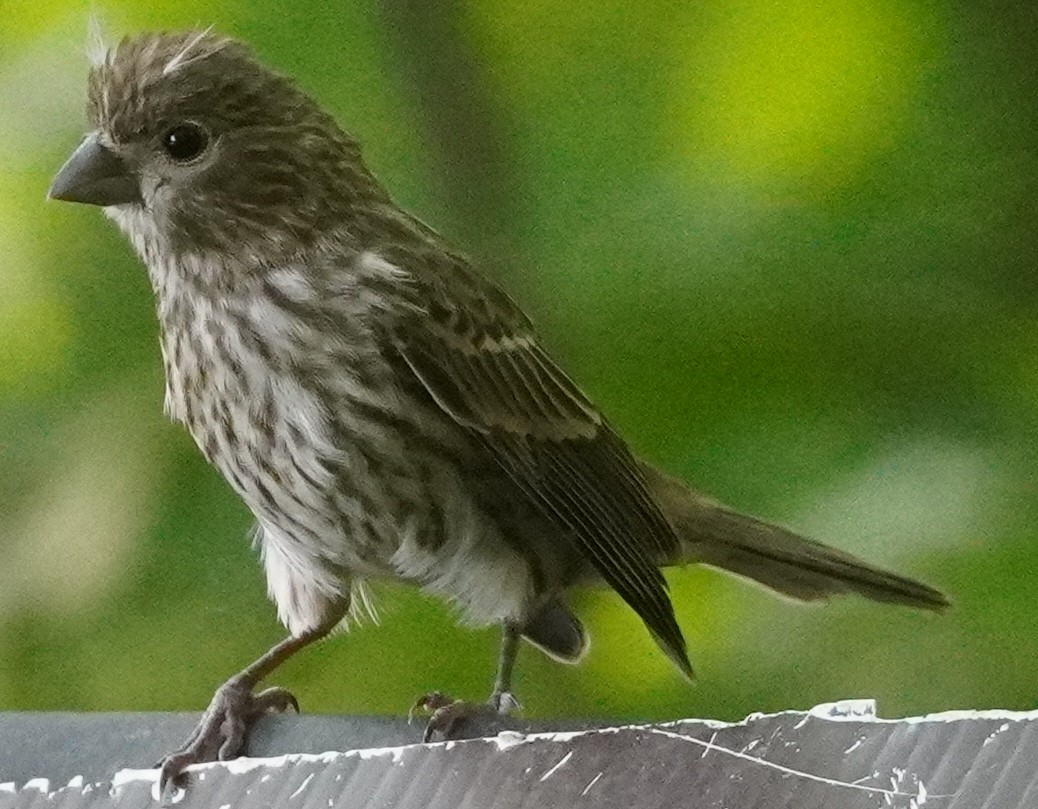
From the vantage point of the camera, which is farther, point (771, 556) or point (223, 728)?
point (771, 556)

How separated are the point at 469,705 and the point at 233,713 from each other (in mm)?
212

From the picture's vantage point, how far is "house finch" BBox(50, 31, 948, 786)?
1.30 m

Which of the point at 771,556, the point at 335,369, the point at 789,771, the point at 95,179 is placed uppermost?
the point at 95,179

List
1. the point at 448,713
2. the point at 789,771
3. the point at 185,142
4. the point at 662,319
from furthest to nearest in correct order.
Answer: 1. the point at 662,319
2. the point at 185,142
3. the point at 448,713
4. the point at 789,771

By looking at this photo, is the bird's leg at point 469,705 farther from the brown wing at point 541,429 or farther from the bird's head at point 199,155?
the bird's head at point 199,155

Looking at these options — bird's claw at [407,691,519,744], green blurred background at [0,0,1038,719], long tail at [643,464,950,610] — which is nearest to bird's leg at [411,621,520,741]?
bird's claw at [407,691,519,744]

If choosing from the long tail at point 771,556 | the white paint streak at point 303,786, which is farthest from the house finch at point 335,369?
the white paint streak at point 303,786

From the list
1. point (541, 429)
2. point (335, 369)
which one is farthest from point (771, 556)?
point (335, 369)

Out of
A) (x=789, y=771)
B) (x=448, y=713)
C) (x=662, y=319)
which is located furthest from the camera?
(x=662, y=319)

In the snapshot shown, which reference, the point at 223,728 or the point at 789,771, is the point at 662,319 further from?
the point at 789,771

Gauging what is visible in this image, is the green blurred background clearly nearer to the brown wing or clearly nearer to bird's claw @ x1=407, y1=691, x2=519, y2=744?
the brown wing

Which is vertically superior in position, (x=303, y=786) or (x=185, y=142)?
(x=185, y=142)

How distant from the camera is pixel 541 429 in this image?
1433mm

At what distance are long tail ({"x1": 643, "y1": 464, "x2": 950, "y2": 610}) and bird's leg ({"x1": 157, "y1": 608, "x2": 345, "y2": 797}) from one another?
0.39 meters
